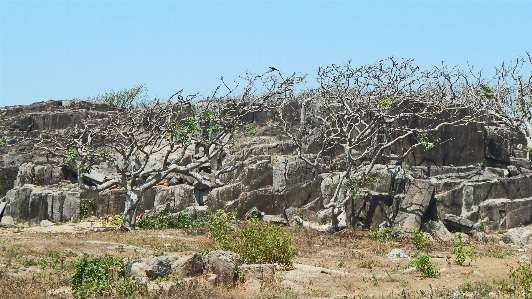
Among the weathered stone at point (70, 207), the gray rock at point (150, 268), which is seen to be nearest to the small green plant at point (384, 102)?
the gray rock at point (150, 268)

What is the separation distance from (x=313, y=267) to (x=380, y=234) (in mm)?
6499

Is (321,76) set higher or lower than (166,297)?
higher

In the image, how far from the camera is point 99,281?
10875mm

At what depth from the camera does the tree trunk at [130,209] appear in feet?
70.7

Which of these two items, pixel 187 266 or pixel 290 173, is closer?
pixel 187 266

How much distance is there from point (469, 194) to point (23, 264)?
1443cm

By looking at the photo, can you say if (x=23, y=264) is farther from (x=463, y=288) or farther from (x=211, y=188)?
(x=211, y=188)

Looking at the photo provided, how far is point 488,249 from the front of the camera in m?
17.6

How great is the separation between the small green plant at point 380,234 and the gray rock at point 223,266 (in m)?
8.44

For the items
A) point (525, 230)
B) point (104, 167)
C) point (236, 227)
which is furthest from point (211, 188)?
point (525, 230)

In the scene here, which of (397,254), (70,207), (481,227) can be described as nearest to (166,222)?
(70,207)

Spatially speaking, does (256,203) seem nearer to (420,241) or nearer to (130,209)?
(130,209)

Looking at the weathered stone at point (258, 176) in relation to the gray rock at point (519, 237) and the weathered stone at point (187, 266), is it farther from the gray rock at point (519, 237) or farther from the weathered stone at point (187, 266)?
the weathered stone at point (187, 266)

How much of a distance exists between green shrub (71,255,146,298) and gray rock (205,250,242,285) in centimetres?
141
